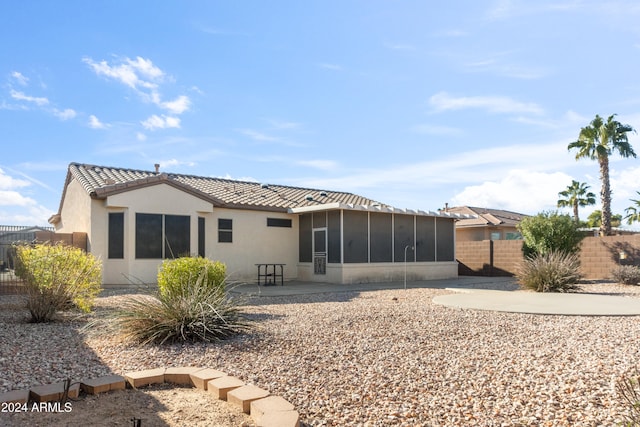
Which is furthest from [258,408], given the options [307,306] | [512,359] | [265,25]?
[265,25]

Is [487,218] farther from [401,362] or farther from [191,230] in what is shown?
[401,362]

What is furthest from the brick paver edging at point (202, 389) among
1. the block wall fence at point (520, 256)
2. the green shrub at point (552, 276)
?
the block wall fence at point (520, 256)

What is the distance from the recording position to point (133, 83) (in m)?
11.4

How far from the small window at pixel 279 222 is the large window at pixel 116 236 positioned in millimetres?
5578

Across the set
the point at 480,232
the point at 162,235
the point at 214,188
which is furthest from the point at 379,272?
the point at 480,232

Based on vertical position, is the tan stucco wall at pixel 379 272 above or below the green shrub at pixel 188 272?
below

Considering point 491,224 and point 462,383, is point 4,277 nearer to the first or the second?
point 462,383

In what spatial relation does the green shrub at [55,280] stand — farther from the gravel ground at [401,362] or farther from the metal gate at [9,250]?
the metal gate at [9,250]

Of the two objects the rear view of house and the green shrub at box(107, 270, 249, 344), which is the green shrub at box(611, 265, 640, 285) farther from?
the green shrub at box(107, 270, 249, 344)

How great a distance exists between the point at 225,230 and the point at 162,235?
2.49m

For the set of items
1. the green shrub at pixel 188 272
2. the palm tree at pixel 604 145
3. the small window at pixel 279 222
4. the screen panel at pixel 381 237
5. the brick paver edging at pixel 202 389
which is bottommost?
the brick paver edging at pixel 202 389

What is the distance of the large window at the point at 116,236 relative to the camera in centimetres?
1548

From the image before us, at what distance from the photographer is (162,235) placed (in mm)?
16016

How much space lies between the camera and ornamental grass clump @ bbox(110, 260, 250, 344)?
6344mm
